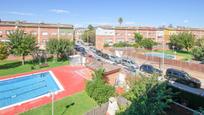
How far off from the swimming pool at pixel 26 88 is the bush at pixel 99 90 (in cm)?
548

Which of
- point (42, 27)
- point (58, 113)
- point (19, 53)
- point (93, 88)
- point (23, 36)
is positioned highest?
point (42, 27)

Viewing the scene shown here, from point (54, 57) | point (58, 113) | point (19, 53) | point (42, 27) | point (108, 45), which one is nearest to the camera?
point (58, 113)

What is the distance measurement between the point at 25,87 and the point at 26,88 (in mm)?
521

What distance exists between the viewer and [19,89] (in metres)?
25.2

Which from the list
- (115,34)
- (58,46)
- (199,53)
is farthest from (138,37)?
(58,46)

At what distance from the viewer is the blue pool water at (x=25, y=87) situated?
2177 cm

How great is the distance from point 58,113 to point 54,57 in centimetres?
2850

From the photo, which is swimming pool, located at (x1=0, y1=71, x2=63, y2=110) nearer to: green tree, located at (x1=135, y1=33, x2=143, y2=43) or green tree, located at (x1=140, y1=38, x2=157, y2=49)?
green tree, located at (x1=140, y1=38, x2=157, y2=49)

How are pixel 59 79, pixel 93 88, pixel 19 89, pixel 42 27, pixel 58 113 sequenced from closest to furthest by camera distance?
pixel 58 113, pixel 93 88, pixel 19 89, pixel 59 79, pixel 42 27

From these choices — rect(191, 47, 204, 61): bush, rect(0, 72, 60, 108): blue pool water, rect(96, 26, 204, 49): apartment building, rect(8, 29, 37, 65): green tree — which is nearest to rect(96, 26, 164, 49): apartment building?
rect(96, 26, 204, 49): apartment building

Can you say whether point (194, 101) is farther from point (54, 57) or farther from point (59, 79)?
point (54, 57)

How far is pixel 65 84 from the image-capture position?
1038 inches

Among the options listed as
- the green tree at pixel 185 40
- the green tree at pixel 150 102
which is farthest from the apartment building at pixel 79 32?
the green tree at pixel 150 102

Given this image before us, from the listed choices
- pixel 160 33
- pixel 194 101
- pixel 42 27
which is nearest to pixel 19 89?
pixel 194 101
